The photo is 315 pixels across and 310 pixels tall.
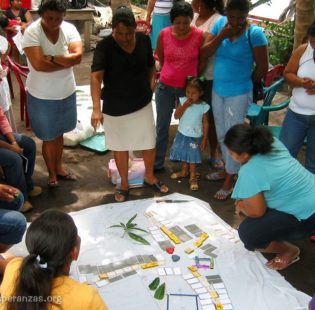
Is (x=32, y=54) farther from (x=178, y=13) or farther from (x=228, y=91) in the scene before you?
(x=228, y=91)

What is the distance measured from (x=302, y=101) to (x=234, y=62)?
0.64 meters

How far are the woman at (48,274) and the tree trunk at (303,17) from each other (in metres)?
3.66

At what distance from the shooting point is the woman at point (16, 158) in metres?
3.20

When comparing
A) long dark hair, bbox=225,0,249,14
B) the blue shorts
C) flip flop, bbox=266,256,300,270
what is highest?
long dark hair, bbox=225,0,249,14

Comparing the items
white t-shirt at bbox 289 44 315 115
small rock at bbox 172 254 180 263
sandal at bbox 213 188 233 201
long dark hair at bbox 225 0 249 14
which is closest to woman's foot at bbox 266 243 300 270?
small rock at bbox 172 254 180 263

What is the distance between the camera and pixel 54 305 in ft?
5.17

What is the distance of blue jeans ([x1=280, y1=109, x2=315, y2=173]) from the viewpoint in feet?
10.4

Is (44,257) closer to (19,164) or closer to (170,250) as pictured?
(170,250)

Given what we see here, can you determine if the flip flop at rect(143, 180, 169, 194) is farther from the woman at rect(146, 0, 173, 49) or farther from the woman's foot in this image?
the woman at rect(146, 0, 173, 49)

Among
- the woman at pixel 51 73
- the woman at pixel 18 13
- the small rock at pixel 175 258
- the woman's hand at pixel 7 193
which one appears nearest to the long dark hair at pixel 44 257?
the woman's hand at pixel 7 193

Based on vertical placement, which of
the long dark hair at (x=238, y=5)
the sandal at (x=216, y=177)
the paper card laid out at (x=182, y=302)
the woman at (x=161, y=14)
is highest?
the long dark hair at (x=238, y=5)

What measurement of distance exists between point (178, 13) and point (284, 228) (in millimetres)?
1904

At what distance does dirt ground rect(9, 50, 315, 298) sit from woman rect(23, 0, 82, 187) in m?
0.27

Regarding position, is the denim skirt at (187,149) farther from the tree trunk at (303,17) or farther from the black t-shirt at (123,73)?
the tree trunk at (303,17)
